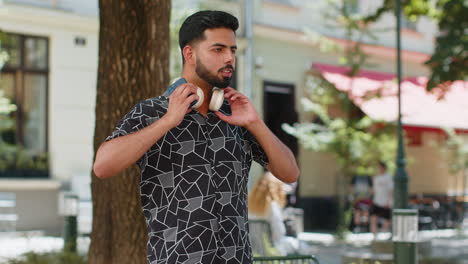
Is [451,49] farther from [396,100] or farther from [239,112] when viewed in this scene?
[239,112]

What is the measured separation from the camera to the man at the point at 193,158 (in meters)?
2.51

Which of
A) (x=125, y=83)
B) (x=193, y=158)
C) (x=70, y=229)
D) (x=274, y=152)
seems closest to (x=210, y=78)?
(x=193, y=158)

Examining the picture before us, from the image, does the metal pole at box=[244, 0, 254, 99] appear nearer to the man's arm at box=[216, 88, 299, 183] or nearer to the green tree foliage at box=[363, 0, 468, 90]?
the green tree foliage at box=[363, 0, 468, 90]

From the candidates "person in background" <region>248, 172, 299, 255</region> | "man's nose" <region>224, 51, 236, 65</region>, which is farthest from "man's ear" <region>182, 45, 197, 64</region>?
"person in background" <region>248, 172, 299, 255</region>

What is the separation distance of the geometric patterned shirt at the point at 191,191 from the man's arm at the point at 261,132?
0.09 metres

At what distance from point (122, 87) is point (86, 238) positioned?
277cm

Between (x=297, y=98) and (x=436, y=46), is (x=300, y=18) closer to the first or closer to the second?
(x=297, y=98)

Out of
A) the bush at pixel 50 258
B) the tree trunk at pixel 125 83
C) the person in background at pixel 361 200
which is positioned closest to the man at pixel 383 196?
the person in background at pixel 361 200

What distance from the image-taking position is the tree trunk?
18.0 feet

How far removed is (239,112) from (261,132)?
0.39 feet

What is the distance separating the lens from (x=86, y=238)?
25.5 ft

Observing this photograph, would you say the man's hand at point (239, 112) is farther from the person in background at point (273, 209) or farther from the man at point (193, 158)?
the person in background at point (273, 209)

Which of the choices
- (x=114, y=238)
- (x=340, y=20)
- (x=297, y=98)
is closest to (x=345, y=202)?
(x=297, y=98)

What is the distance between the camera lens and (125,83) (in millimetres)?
5547
